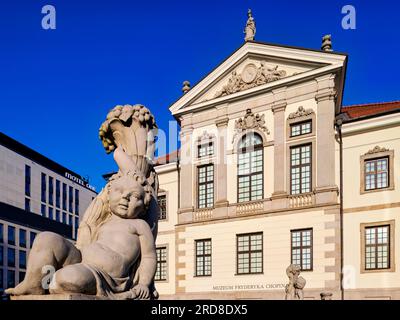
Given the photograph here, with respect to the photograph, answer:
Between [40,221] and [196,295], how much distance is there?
48.7 metres

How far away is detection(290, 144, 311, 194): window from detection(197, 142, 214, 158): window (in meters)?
5.55

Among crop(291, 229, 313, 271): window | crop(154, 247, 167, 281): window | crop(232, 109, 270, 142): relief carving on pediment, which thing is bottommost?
crop(154, 247, 167, 281): window

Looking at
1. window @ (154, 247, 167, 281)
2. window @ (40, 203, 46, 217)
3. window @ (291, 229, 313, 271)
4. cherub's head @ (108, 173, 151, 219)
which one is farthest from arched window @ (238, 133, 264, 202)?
window @ (40, 203, 46, 217)

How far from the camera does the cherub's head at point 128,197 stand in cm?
604

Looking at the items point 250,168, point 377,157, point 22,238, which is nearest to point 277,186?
point 250,168

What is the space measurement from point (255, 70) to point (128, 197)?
89.7 ft

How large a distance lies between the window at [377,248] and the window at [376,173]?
84.5 inches

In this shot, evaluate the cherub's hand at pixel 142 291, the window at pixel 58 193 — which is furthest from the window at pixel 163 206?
the window at pixel 58 193

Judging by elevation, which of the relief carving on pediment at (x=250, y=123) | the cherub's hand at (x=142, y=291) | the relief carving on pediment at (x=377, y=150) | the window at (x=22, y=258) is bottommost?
the window at (x=22, y=258)

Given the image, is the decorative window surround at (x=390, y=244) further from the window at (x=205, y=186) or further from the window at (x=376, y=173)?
the window at (x=205, y=186)

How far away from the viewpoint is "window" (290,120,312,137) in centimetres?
2983

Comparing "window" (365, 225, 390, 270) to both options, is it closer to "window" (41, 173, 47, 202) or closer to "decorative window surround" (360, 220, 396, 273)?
"decorative window surround" (360, 220, 396, 273)
